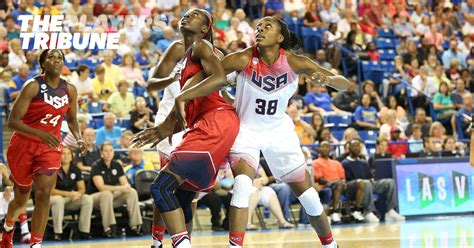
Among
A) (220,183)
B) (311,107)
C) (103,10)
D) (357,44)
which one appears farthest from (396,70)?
(220,183)

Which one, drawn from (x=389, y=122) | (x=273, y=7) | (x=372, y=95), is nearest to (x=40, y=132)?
(x=389, y=122)

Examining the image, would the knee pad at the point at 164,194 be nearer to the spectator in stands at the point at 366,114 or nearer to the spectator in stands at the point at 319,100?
the spectator in stands at the point at 319,100

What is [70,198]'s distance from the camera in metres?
13.8

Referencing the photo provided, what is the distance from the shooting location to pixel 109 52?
1791 cm

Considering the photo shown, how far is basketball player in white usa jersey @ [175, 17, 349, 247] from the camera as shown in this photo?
25.9ft

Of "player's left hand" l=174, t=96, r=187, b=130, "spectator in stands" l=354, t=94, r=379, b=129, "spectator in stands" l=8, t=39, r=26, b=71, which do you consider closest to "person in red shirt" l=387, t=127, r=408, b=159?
"spectator in stands" l=354, t=94, r=379, b=129

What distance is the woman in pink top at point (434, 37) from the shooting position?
2464 cm

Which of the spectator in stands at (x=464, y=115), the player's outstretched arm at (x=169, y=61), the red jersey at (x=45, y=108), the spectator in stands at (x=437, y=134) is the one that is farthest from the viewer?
the spectator in stands at (x=464, y=115)

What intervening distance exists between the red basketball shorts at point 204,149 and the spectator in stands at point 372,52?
15081 mm

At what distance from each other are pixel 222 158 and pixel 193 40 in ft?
3.46

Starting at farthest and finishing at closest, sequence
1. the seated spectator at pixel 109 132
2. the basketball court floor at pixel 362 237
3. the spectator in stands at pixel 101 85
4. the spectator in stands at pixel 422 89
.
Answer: the spectator in stands at pixel 422 89
the spectator in stands at pixel 101 85
the seated spectator at pixel 109 132
the basketball court floor at pixel 362 237

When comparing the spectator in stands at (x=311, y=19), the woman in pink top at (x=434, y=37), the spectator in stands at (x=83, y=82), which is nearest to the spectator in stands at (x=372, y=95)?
the spectator in stands at (x=311, y=19)

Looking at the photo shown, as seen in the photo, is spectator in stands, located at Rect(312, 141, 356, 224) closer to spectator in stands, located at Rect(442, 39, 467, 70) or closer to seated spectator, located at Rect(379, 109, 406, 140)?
seated spectator, located at Rect(379, 109, 406, 140)

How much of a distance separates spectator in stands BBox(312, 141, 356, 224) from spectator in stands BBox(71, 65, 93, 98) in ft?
13.7
